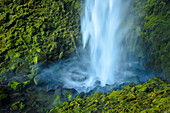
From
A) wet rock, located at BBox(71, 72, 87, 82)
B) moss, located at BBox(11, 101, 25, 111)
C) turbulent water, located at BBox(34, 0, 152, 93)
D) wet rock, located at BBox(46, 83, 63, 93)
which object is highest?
turbulent water, located at BBox(34, 0, 152, 93)

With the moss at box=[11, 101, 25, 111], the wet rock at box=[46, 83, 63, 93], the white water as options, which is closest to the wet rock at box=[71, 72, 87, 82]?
the white water

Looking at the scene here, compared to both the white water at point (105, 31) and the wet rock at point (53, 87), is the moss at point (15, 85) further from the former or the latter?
the white water at point (105, 31)

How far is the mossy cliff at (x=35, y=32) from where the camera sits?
8.55 metres

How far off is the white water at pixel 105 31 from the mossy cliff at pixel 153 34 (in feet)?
3.09

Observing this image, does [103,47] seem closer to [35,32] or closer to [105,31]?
[105,31]

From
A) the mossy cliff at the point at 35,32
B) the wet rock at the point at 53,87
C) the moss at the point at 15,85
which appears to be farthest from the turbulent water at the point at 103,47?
the moss at the point at 15,85

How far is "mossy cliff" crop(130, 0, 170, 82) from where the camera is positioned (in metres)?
6.24

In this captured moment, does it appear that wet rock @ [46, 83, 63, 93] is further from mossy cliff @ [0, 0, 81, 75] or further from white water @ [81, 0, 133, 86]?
white water @ [81, 0, 133, 86]

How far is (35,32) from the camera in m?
9.40

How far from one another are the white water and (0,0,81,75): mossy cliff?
124 cm

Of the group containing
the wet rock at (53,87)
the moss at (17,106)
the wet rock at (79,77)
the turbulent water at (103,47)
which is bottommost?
the moss at (17,106)

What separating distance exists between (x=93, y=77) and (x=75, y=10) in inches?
258

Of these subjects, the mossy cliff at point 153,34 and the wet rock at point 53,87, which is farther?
the wet rock at point 53,87

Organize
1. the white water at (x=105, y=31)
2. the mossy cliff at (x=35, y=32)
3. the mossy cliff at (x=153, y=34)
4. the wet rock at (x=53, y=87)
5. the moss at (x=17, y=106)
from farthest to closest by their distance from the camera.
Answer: the white water at (x=105, y=31)
the mossy cliff at (x=35, y=32)
the wet rock at (x=53, y=87)
the mossy cliff at (x=153, y=34)
the moss at (x=17, y=106)
